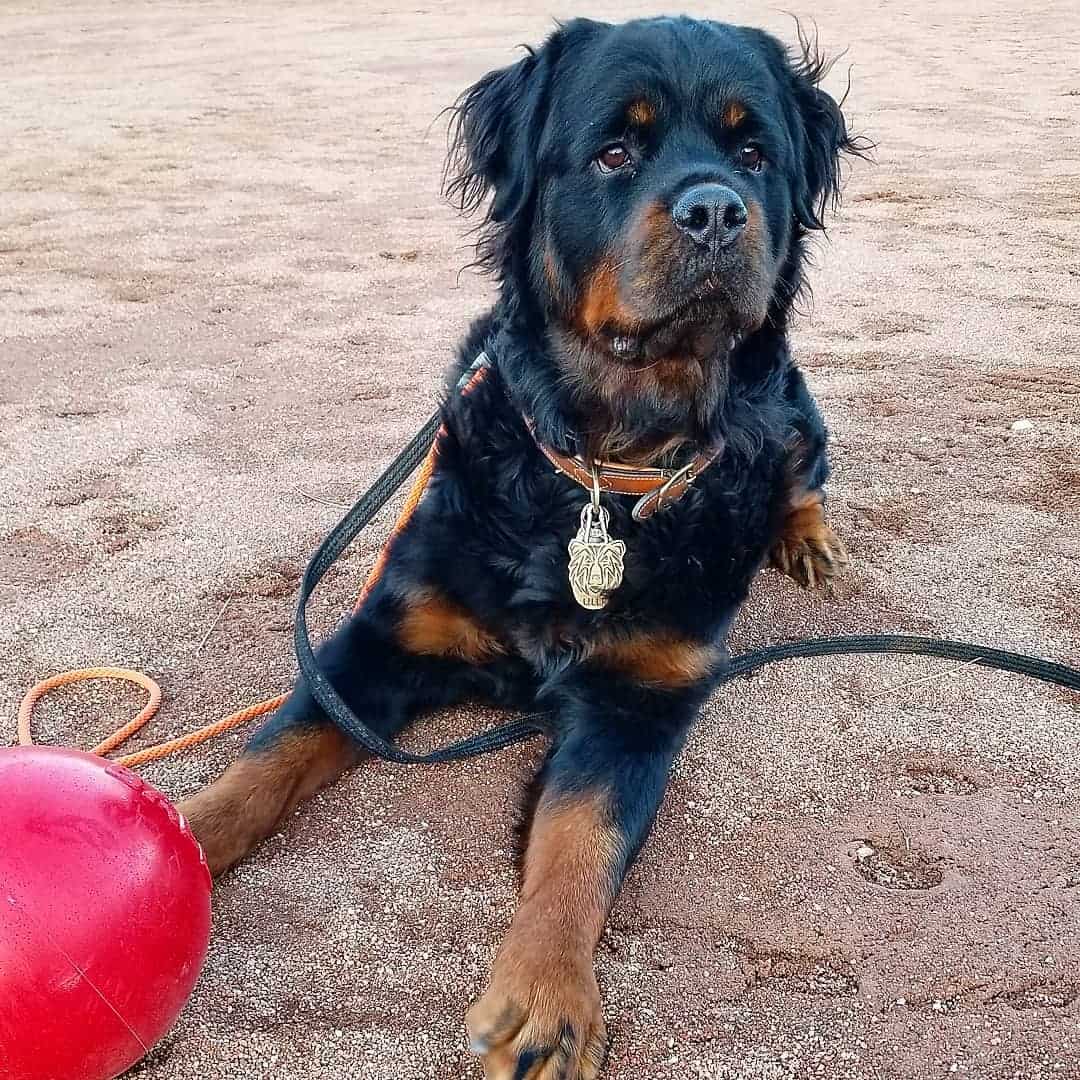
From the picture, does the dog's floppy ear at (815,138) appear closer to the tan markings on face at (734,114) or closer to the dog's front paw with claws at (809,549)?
the tan markings on face at (734,114)

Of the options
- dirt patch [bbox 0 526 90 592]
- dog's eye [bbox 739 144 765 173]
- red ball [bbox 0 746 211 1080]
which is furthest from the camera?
dirt patch [bbox 0 526 90 592]

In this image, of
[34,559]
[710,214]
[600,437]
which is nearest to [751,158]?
[710,214]

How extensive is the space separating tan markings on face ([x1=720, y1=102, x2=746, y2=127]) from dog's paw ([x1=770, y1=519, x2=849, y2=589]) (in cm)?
136

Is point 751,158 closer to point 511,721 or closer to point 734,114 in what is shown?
point 734,114

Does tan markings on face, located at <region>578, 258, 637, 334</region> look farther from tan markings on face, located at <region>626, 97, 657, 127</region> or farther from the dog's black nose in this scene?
tan markings on face, located at <region>626, 97, 657, 127</region>

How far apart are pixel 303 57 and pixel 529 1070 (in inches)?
613

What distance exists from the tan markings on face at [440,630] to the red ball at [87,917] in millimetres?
866

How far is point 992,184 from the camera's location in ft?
26.8

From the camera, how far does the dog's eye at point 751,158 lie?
2447 millimetres

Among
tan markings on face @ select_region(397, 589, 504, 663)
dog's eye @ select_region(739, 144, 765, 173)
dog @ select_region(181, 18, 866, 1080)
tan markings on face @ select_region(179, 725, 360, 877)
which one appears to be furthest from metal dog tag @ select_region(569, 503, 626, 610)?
dog's eye @ select_region(739, 144, 765, 173)

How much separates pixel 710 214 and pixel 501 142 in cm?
76

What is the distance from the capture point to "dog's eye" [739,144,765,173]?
2.45 m

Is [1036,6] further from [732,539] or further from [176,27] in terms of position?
[732,539]

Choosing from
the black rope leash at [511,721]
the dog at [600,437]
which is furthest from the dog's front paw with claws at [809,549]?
the dog at [600,437]
